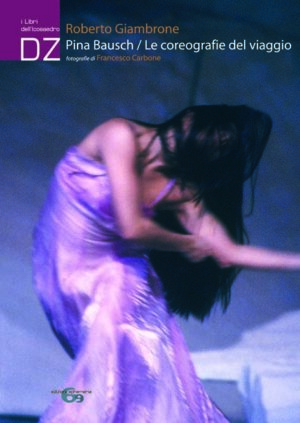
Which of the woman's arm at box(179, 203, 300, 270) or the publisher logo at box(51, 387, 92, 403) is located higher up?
the woman's arm at box(179, 203, 300, 270)

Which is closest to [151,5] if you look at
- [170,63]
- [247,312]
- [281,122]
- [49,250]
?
[170,63]

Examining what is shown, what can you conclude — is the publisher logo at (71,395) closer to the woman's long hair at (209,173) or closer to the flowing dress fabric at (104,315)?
the flowing dress fabric at (104,315)

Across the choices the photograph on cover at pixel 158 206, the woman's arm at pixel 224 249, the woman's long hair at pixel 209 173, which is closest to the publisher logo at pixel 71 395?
the photograph on cover at pixel 158 206

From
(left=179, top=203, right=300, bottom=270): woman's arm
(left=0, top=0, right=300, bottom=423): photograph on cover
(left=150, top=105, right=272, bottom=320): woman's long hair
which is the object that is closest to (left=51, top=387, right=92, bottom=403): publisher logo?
(left=0, top=0, right=300, bottom=423): photograph on cover

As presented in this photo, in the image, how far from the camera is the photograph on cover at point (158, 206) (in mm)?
1827

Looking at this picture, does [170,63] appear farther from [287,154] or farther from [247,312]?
[247,312]

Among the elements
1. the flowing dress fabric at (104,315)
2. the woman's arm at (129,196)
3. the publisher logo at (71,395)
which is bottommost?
the publisher logo at (71,395)

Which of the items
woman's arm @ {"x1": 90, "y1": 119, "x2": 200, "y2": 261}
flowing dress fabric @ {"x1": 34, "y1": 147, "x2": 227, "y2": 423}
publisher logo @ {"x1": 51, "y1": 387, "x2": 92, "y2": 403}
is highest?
woman's arm @ {"x1": 90, "y1": 119, "x2": 200, "y2": 261}

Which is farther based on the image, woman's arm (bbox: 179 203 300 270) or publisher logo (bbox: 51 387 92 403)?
woman's arm (bbox: 179 203 300 270)

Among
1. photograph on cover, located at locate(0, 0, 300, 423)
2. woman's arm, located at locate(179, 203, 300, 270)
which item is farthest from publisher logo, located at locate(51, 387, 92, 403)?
woman's arm, located at locate(179, 203, 300, 270)

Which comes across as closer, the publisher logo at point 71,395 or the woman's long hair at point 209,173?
the publisher logo at point 71,395

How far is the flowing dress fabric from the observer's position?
174cm

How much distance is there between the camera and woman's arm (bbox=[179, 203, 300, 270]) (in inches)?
74.6

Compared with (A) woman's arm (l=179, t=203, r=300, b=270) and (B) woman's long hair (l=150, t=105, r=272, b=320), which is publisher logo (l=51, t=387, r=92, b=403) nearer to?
(B) woman's long hair (l=150, t=105, r=272, b=320)
